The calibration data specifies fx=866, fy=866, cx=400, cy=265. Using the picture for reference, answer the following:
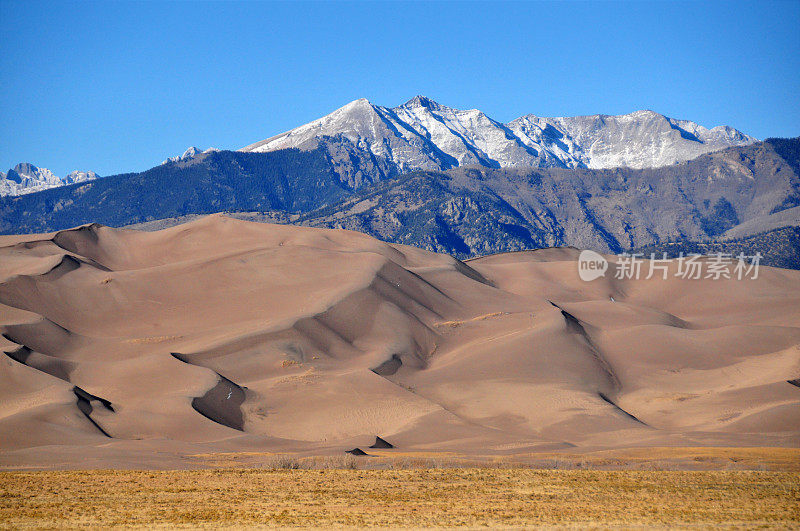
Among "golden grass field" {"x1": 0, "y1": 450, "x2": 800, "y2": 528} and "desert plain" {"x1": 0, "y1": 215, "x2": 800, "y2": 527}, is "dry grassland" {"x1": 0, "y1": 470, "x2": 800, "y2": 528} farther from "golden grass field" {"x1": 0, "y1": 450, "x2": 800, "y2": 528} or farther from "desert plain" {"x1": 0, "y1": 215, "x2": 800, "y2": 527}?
"desert plain" {"x1": 0, "y1": 215, "x2": 800, "y2": 527}

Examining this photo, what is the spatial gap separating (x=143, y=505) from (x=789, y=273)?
4750 inches

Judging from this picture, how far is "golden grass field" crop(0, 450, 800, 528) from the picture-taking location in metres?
26.9

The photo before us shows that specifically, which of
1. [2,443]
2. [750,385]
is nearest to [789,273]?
[750,385]

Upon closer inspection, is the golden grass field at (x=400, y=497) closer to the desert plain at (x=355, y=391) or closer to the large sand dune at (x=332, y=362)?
the desert plain at (x=355, y=391)

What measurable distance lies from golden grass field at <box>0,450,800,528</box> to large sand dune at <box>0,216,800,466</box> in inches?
298

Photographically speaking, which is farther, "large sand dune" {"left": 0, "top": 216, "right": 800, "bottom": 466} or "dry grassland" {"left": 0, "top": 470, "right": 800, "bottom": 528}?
"large sand dune" {"left": 0, "top": 216, "right": 800, "bottom": 466}

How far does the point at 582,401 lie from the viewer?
200 feet

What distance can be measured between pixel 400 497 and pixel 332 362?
120ft

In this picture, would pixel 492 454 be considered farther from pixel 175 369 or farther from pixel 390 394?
pixel 175 369

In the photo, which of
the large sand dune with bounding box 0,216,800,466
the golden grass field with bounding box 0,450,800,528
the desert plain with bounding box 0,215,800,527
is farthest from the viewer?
the large sand dune with bounding box 0,216,800,466

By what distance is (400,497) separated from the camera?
30828 mm

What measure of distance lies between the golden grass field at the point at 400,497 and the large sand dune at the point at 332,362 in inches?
298

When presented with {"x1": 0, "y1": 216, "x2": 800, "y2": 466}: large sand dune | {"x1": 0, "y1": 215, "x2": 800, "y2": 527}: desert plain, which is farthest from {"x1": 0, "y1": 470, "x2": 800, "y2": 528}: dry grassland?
{"x1": 0, "y1": 216, "x2": 800, "y2": 466}: large sand dune

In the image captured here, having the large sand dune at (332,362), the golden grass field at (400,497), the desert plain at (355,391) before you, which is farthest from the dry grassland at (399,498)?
the large sand dune at (332,362)
